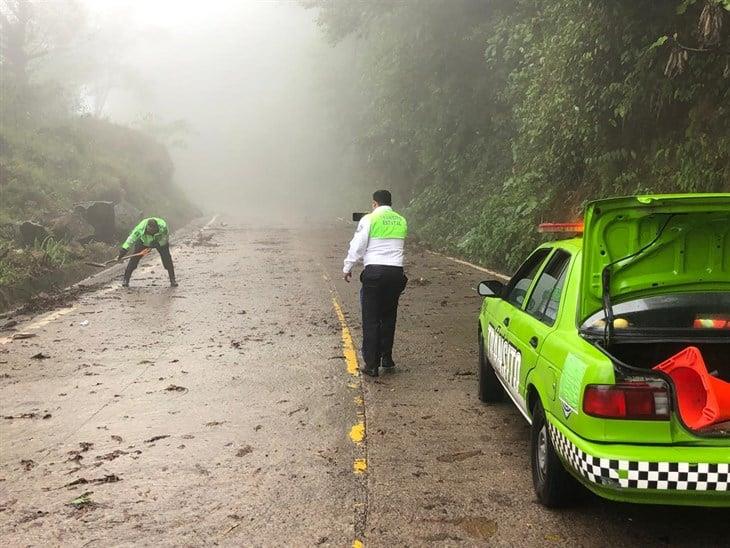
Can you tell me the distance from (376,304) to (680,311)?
3488 mm

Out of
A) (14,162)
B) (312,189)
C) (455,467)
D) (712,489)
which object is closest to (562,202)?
(455,467)

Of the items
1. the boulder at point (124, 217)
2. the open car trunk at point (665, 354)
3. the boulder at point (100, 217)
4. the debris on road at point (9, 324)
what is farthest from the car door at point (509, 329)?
the boulder at point (124, 217)

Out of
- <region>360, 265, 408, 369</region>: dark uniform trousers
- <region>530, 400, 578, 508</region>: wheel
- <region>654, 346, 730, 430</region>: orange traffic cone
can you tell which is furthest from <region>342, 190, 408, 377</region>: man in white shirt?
<region>654, 346, 730, 430</region>: orange traffic cone

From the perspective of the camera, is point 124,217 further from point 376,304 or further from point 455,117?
point 376,304

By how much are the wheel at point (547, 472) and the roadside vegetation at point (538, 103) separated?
179 inches

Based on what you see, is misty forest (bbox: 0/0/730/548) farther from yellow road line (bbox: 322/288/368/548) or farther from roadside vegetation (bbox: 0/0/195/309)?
roadside vegetation (bbox: 0/0/195/309)

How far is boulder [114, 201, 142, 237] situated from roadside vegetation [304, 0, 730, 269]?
9700 millimetres

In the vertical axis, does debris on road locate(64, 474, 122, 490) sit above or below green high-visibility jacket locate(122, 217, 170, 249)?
below

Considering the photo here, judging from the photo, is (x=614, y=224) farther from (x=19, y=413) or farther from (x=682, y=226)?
(x=19, y=413)

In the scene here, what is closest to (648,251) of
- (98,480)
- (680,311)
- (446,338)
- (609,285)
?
(609,285)

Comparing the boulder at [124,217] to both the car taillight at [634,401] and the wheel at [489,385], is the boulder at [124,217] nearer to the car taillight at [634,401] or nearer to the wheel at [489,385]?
the wheel at [489,385]

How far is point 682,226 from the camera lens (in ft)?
12.1

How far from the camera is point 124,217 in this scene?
23.5 meters

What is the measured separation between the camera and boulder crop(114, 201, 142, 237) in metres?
22.6
